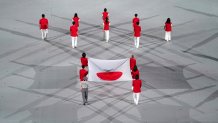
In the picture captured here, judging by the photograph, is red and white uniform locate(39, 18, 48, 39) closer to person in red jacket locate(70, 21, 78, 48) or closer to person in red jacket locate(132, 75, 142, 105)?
person in red jacket locate(70, 21, 78, 48)

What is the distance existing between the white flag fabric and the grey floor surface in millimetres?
730

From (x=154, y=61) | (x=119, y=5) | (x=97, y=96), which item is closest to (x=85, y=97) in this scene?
(x=97, y=96)

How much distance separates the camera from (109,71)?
22.5 meters

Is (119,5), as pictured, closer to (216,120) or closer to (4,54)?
(4,54)

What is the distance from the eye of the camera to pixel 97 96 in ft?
71.1

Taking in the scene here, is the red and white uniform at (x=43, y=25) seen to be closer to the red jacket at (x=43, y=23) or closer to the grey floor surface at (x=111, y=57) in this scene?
the red jacket at (x=43, y=23)

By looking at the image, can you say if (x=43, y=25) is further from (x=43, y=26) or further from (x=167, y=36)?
(x=167, y=36)

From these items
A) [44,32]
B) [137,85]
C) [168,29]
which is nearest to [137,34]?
[168,29]

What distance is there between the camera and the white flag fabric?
22125 mm

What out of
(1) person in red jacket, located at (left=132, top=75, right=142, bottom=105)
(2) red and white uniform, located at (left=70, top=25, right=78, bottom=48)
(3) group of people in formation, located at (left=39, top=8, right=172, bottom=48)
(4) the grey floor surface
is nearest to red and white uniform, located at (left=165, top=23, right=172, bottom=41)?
(3) group of people in formation, located at (left=39, top=8, right=172, bottom=48)

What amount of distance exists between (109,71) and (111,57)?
4223 millimetres

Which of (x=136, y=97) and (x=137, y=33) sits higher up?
(x=137, y=33)

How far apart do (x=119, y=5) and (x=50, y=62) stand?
45.2 ft

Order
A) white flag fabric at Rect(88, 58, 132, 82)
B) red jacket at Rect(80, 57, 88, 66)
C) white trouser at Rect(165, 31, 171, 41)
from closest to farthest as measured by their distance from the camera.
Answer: white flag fabric at Rect(88, 58, 132, 82), red jacket at Rect(80, 57, 88, 66), white trouser at Rect(165, 31, 171, 41)
